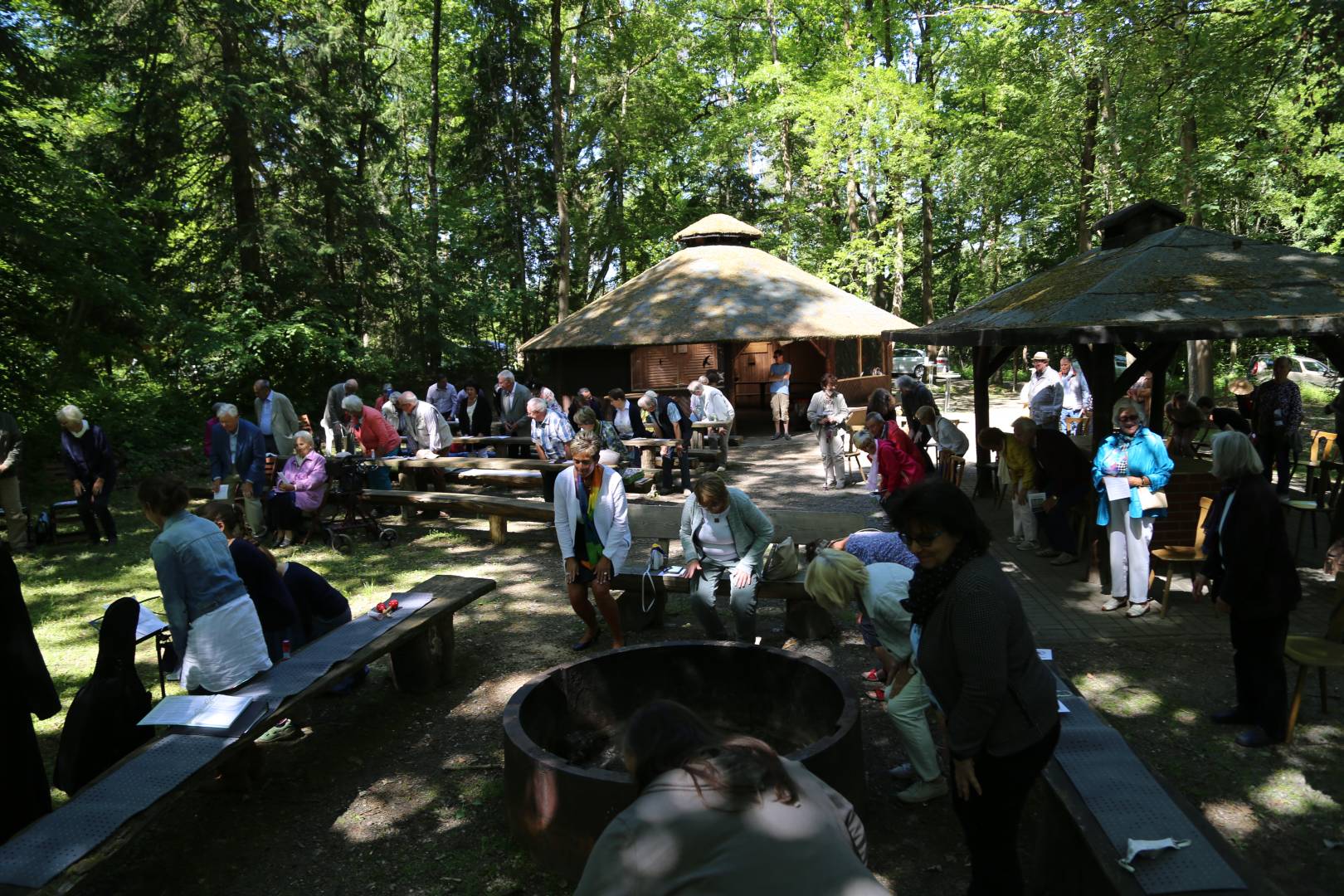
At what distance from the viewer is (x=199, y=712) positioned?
4340mm

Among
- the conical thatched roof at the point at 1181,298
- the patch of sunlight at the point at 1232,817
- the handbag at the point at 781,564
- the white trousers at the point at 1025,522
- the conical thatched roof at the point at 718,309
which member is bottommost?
the patch of sunlight at the point at 1232,817

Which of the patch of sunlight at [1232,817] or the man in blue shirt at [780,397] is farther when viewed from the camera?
the man in blue shirt at [780,397]

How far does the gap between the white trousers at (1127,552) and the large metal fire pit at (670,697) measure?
365 centimetres

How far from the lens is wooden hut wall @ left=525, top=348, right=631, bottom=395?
21.0 m

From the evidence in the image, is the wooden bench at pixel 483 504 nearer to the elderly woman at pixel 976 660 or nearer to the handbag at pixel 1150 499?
the handbag at pixel 1150 499

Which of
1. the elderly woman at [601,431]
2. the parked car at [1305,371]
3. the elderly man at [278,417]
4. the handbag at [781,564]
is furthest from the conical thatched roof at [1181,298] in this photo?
the parked car at [1305,371]

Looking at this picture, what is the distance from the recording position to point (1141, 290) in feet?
25.3

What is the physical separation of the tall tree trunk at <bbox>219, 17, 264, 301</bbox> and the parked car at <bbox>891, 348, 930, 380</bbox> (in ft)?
66.9

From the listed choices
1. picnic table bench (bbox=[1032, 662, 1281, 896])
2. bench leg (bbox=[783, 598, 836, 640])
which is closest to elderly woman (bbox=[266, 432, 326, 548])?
bench leg (bbox=[783, 598, 836, 640])

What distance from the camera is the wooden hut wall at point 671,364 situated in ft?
69.8

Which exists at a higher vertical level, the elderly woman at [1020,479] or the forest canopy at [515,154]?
the forest canopy at [515,154]

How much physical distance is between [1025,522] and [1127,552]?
88.1 inches

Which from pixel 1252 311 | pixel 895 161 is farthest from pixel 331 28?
pixel 1252 311

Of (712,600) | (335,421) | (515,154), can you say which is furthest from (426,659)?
(515,154)
